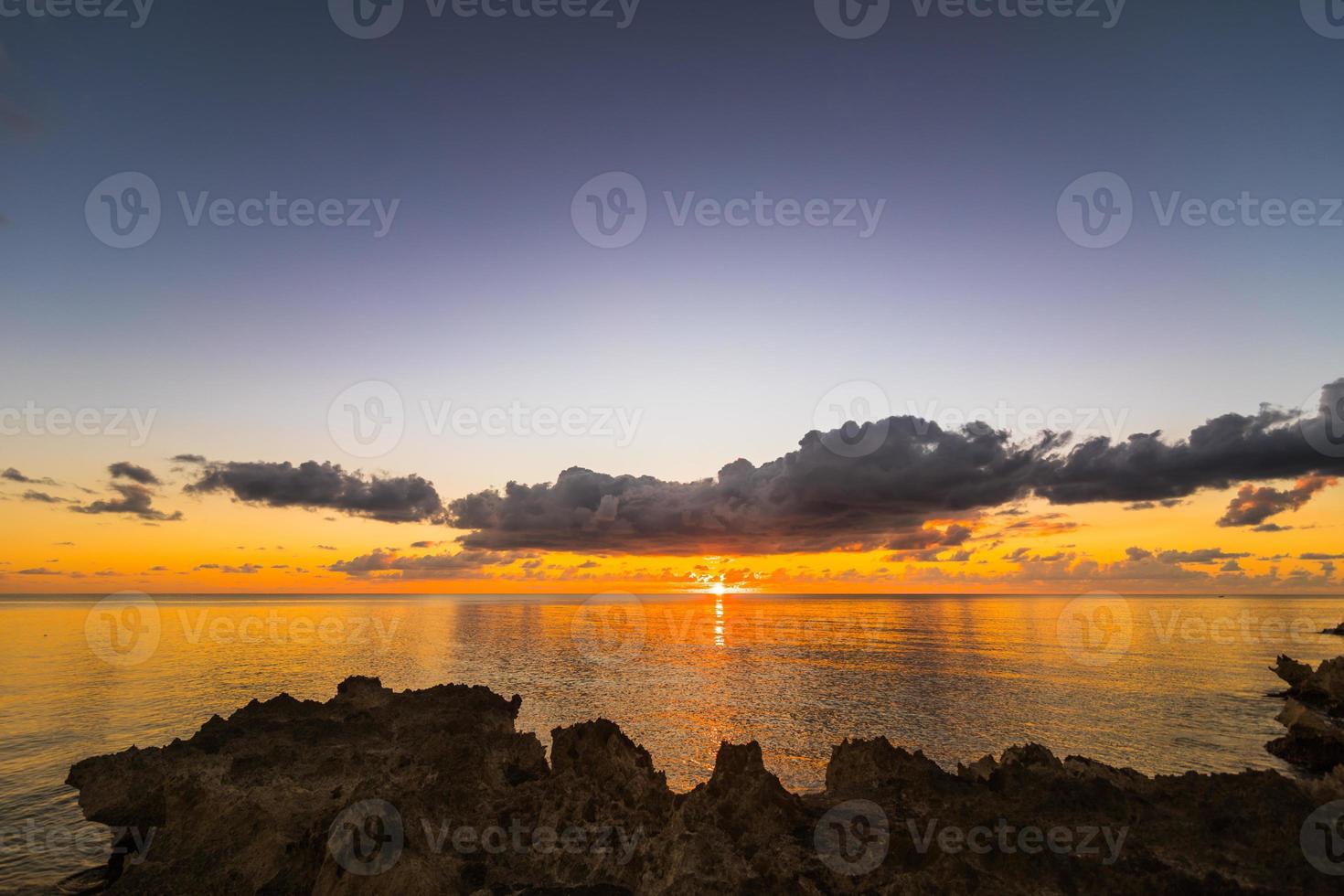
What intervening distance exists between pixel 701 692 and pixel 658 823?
146 ft

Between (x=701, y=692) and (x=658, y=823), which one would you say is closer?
(x=658, y=823)

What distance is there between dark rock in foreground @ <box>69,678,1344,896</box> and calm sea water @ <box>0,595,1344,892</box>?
18.6ft

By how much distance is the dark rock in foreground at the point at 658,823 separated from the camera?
50.8 ft

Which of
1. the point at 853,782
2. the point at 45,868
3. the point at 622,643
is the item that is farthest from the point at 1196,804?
the point at 622,643

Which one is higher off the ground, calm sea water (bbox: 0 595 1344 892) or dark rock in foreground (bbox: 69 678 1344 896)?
dark rock in foreground (bbox: 69 678 1344 896)

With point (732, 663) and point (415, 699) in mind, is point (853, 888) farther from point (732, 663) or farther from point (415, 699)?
point (732, 663)

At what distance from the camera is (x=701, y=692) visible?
206 ft

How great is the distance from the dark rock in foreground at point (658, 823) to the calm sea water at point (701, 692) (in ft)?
18.6

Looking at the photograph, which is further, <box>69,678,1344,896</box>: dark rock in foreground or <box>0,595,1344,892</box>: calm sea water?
<box>0,595,1344,892</box>: calm sea water

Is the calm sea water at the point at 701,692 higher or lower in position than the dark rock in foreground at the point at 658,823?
lower

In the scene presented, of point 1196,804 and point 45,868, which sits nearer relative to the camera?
point 1196,804

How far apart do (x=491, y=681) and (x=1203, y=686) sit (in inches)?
2859

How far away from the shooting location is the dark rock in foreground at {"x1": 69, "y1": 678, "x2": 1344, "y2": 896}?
50.8 feet

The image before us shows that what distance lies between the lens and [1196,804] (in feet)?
57.0
